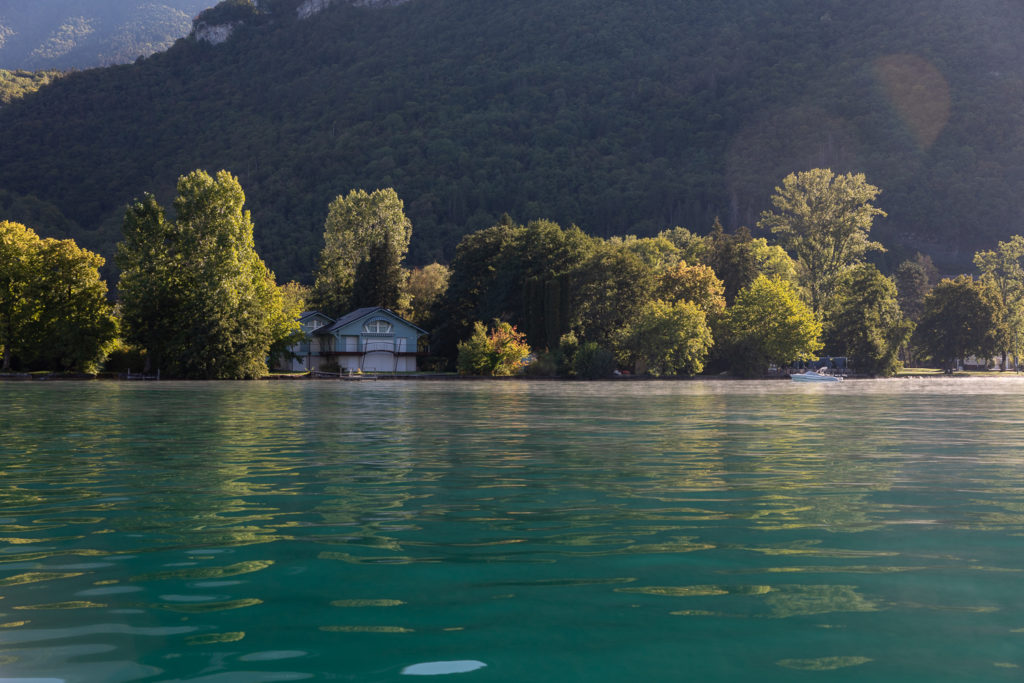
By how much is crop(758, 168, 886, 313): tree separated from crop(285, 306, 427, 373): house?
176 feet

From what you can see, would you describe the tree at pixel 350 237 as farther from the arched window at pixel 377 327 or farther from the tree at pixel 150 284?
the tree at pixel 150 284

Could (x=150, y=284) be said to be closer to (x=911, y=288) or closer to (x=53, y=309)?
(x=53, y=309)

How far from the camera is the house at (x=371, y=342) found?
111 metres

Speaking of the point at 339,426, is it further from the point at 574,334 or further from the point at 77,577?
the point at 574,334

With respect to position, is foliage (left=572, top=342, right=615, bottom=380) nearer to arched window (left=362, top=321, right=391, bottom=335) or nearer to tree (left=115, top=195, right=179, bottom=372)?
arched window (left=362, top=321, right=391, bottom=335)

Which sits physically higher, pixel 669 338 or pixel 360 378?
pixel 669 338

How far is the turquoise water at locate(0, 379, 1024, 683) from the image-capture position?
222 inches

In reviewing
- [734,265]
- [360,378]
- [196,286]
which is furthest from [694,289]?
[196,286]

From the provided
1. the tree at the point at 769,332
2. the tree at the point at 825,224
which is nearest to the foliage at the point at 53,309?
the tree at the point at 769,332

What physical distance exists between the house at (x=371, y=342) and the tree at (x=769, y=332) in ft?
131

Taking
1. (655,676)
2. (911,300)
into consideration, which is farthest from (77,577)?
(911,300)

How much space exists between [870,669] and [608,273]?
317ft

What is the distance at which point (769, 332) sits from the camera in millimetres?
98938

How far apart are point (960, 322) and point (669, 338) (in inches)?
2002
